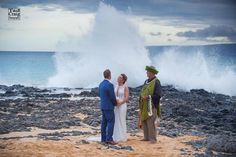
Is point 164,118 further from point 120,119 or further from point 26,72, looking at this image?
point 26,72

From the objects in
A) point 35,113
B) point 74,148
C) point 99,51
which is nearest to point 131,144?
point 74,148

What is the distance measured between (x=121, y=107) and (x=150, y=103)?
739mm

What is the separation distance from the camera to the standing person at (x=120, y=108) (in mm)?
11289

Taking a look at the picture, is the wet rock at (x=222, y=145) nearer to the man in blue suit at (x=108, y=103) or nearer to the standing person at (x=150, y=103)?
the standing person at (x=150, y=103)

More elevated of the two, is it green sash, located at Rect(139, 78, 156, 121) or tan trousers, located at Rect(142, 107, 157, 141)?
green sash, located at Rect(139, 78, 156, 121)

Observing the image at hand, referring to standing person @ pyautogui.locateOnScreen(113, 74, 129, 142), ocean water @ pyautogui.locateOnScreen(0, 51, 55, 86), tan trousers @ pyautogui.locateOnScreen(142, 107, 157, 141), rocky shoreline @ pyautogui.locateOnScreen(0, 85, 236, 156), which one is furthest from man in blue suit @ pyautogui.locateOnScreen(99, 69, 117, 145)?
ocean water @ pyautogui.locateOnScreen(0, 51, 55, 86)

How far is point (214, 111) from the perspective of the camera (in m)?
18.3

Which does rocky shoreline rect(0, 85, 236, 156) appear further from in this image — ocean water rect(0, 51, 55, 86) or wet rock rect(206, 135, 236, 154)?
ocean water rect(0, 51, 55, 86)

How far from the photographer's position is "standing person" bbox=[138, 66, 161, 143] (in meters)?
11.2

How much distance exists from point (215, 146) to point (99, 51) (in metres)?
38.9

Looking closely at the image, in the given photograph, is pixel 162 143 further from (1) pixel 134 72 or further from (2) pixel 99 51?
(2) pixel 99 51

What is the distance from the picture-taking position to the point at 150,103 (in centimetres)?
1119

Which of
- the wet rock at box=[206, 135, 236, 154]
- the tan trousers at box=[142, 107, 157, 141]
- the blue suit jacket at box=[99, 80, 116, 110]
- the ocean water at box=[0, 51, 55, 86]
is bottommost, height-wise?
the wet rock at box=[206, 135, 236, 154]

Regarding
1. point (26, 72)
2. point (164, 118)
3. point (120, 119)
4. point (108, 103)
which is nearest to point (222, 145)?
point (120, 119)
